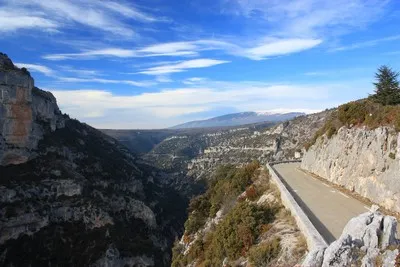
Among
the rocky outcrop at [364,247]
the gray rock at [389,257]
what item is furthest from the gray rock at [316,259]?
the gray rock at [389,257]

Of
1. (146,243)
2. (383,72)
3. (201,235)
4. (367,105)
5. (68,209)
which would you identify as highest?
(383,72)

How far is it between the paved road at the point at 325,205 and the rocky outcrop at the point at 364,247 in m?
2.38

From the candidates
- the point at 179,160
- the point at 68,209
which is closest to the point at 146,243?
the point at 68,209

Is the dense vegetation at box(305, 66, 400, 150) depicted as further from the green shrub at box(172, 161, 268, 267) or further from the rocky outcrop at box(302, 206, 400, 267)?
the rocky outcrop at box(302, 206, 400, 267)

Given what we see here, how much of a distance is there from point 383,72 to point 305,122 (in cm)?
Answer: 10825

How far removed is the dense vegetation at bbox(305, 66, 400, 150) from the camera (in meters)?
20.5

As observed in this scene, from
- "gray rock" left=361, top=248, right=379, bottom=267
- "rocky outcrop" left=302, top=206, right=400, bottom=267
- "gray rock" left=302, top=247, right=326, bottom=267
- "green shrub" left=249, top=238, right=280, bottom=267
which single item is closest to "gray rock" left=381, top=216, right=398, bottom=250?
"rocky outcrop" left=302, top=206, right=400, bottom=267

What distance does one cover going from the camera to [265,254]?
14.8 meters

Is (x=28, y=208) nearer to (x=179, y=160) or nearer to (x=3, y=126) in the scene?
(x=3, y=126)

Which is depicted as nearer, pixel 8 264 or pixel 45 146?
pixel 8 264

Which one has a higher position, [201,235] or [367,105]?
[367,105]

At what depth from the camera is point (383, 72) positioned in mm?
27688

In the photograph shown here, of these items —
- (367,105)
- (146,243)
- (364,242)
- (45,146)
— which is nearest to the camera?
(364,242)

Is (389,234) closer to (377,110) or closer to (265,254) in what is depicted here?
(265,254)
